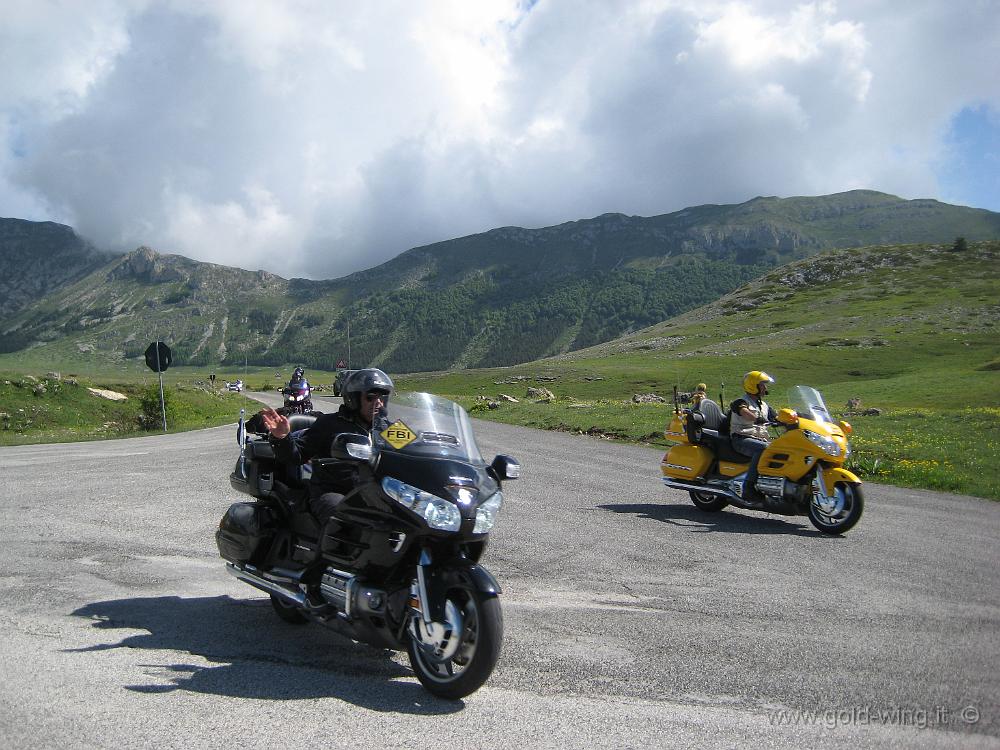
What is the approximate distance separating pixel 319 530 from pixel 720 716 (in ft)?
9.75

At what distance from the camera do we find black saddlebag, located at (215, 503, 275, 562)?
6.02 meters

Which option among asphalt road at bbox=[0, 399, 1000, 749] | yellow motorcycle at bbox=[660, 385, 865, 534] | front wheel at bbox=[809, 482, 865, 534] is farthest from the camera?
yellow motorcycle at bbox=[660, 385, 865, 534]

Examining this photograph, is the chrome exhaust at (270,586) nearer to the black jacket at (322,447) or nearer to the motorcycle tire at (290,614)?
the motorcycle tire at (290,614)

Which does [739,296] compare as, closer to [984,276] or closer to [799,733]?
[984,276]

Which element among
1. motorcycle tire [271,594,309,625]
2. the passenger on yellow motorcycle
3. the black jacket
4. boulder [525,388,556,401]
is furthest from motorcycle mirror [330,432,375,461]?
boulder [525,388,556,401]

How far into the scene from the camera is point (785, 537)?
390 inches

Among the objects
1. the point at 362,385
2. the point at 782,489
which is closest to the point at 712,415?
the point at 782,489

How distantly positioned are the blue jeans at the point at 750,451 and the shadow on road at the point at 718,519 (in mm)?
503

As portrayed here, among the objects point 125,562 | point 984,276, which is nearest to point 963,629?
point 125,562

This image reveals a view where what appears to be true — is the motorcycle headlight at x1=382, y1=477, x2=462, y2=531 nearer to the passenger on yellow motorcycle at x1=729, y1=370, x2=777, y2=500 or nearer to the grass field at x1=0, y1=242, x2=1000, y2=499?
the grass field at x1=0, y1=242, x2=1000, y2=499

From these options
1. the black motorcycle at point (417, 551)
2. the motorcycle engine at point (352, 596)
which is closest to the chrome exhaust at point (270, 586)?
the black motorcycle at point (417, 551)

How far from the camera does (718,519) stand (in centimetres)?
1119

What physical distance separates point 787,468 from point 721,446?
1.38 m

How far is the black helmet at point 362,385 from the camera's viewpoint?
18.9 ft
